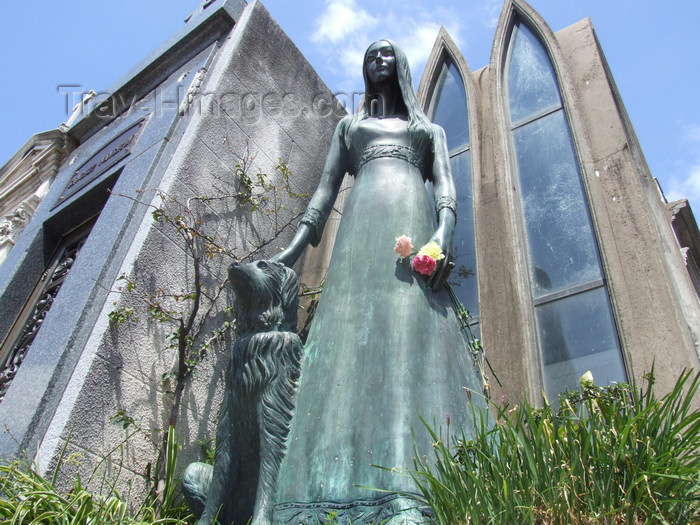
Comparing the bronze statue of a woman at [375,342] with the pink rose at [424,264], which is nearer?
the bronze statue of a woman at [375,342]

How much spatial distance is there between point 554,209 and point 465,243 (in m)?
0.84

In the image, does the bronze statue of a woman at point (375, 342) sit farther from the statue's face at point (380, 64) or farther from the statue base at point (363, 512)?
→ the statue's face at point (380, 64)

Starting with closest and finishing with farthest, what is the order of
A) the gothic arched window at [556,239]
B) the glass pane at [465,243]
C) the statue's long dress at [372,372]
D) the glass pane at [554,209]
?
the statue's long dress at [372,372], the gothic arched window at [556,239], the glass pane at [554,209], the glass pane at [465,243]

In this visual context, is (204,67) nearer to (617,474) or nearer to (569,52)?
(569,52)

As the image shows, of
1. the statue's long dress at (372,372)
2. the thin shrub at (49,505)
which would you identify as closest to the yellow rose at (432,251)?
the statue's long dress at (372,372)

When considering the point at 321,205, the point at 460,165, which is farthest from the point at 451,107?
the point at 321,205

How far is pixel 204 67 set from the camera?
6.23m

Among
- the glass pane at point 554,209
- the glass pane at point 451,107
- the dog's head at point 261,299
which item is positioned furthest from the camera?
the glass pane at point 451,107

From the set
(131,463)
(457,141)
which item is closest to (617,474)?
(131,463)

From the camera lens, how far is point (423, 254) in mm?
3113

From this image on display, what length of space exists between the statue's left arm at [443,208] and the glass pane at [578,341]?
173 centimetres

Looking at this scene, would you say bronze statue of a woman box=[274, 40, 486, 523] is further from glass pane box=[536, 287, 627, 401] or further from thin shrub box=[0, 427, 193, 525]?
glass pane box=[536, 287, 627, 401]

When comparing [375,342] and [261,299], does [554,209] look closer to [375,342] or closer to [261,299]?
[375,342]

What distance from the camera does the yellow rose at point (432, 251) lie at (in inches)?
123
